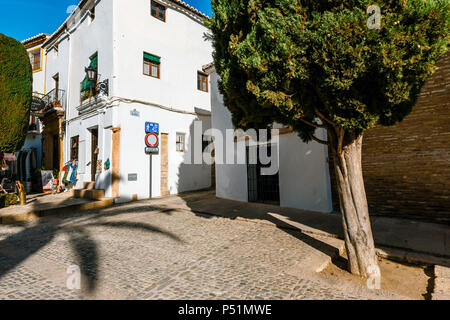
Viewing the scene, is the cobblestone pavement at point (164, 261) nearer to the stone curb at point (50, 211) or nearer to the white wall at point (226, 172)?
the stone curb at point (50, 211)

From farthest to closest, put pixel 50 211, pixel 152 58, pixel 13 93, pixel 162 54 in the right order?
pixel 162 54
pixel 152 58
pixel 13 93
pixel 50 211

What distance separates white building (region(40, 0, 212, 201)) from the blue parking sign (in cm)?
17

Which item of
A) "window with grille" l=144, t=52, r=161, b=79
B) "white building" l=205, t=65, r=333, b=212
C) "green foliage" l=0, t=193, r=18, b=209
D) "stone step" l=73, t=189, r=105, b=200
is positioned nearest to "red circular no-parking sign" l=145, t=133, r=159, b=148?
"stone step" l=73, t=189, r=105, b=200

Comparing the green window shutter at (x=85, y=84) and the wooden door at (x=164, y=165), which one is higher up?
the green window shutter at (x=85, y=84)

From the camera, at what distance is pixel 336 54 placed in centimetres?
268

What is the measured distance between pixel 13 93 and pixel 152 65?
5204 mm

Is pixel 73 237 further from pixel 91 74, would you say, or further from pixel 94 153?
pixel 91 74

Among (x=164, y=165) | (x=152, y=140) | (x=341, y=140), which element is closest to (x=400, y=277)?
(x=341, y=140)

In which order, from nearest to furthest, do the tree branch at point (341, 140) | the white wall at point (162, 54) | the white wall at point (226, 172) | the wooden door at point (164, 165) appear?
the tree branch at point (341, 140) < the white wall at point (226, 172) < the white wall at point (162, 54) < the wooden door at point (164, 165)

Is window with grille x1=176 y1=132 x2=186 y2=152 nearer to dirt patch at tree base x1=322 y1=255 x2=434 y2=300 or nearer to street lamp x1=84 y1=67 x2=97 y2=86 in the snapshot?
street lamp x1=84 y1=67 x2=97 y2=86

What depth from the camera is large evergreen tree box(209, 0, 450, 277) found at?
2566mm

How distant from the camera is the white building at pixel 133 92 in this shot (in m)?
9.48

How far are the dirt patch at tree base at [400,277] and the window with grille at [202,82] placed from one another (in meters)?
11.2

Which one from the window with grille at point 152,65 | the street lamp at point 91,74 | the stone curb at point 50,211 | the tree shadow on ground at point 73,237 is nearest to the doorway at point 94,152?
the street lamp at point 91,74
